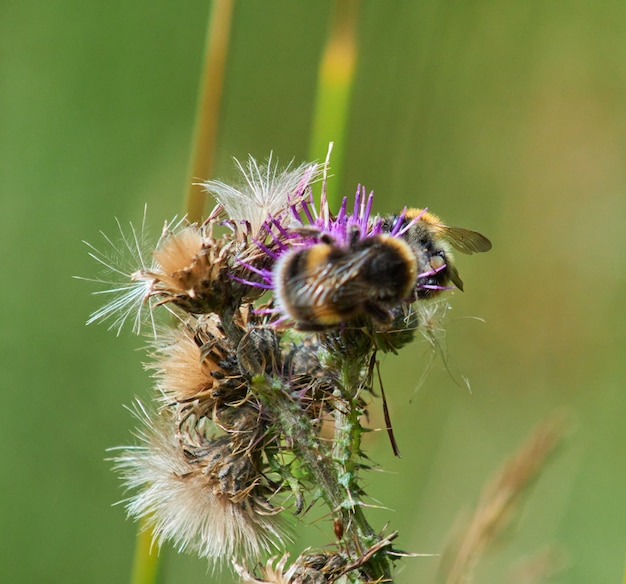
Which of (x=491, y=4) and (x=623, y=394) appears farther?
(x=491, y=4)

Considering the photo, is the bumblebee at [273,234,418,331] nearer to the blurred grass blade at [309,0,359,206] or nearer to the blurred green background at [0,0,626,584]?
the blurred grass blade at [309,0,359,206]

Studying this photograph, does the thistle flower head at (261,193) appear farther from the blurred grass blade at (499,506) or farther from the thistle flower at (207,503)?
the blurred grass blade at (499,506)

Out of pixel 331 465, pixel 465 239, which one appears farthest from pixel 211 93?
pixel 331 465

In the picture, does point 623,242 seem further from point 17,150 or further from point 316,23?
point 17,150

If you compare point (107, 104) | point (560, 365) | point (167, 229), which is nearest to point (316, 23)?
point (107, 104)

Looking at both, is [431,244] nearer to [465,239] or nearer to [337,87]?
[465,239]

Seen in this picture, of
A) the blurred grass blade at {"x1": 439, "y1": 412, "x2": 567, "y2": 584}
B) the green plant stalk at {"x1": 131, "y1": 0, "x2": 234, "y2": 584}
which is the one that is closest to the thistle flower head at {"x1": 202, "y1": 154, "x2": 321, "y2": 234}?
the green plant stalk at {"x1": 131, "y1": 0, "x2": 234, "y2": 584}
